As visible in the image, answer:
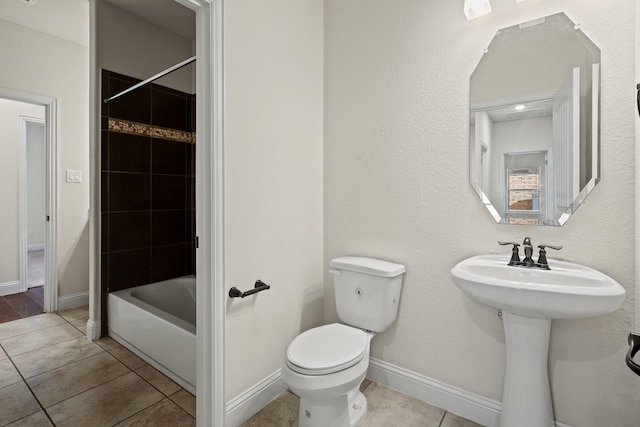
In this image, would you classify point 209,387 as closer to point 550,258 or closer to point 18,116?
point 550,258

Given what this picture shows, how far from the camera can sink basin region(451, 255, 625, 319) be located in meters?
1.05

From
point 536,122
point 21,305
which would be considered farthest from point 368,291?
point 21,305

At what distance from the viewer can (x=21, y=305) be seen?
326cm

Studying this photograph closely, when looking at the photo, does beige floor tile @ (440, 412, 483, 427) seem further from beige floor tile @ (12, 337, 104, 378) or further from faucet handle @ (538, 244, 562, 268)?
beige floor tile @ (12, 337, 104, 378)

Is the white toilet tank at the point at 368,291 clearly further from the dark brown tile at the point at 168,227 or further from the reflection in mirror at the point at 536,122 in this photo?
the dark brown tile at the point at 168,227

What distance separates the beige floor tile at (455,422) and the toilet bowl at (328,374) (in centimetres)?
41

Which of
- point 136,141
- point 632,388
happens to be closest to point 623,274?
point 632,388

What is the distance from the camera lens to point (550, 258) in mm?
1448

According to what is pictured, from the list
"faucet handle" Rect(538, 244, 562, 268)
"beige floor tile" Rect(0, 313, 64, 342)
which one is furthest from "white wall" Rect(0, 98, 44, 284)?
"faucet handle" Rect(538, 244, 562, 268)

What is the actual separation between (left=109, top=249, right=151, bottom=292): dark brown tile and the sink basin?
2620mm

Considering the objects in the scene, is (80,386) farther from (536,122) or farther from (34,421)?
(536,122)

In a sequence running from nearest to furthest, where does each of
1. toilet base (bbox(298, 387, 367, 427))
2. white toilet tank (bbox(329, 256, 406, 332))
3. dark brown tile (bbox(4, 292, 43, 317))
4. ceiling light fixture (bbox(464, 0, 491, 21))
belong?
toilet base (bbox(298, 387, 367, 427)) < ceiling light fixture (bbox(464, 0, 491, 21)) < white toilet tank (bbox(329, 256, 406, 332)) < dark brown tile (bbox(4, 292, 43, 317))

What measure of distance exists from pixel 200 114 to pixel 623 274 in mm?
1977

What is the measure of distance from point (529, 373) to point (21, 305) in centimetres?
447
